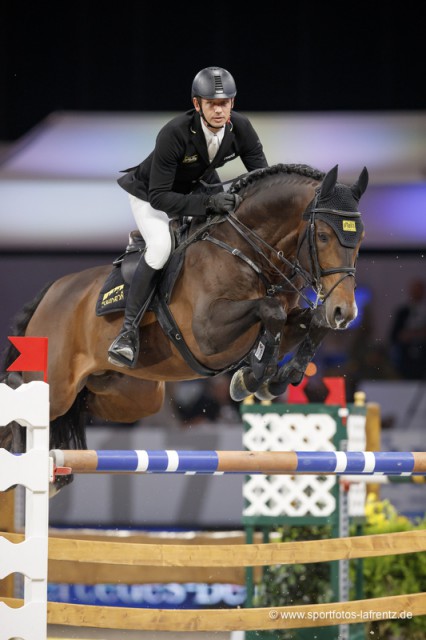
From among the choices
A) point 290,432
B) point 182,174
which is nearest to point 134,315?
point 182,174

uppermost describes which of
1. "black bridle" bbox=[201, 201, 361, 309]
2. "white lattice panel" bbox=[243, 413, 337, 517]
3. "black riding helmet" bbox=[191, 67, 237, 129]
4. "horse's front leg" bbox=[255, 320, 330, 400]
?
"black riding helmet" bbox=[191, 67, 237, 129]

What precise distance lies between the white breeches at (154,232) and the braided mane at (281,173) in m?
0.37

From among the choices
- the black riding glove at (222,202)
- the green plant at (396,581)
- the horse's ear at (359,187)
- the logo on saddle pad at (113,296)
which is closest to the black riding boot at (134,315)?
the logo on saddle pad at (113,296)

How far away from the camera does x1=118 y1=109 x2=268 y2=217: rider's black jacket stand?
420 cm

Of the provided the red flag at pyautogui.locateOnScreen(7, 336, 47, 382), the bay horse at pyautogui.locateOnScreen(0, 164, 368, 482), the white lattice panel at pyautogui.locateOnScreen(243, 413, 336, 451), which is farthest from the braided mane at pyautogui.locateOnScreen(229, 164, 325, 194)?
the white lattice panel at pyautogui.locateOnScreen(243, 413, 336, 451)

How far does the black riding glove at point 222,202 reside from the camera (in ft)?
13.9

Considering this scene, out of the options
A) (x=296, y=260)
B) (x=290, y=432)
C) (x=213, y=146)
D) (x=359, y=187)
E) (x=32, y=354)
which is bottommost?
(x=290, y=432)

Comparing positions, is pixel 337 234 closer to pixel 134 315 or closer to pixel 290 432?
pixel 134 315

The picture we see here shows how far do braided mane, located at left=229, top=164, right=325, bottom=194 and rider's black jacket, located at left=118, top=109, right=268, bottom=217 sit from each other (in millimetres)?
138

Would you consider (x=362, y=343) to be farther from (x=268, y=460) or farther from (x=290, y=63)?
(x=268, y=460)

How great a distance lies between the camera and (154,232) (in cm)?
441

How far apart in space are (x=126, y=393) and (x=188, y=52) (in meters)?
5.28

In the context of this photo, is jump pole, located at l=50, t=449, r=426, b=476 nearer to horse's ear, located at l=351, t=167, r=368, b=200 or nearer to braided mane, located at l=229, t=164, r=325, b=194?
horse's ear, located at l=351, t=167, r=368, b=200

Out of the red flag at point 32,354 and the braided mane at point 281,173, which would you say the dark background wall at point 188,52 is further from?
the red flag at point 32,354
